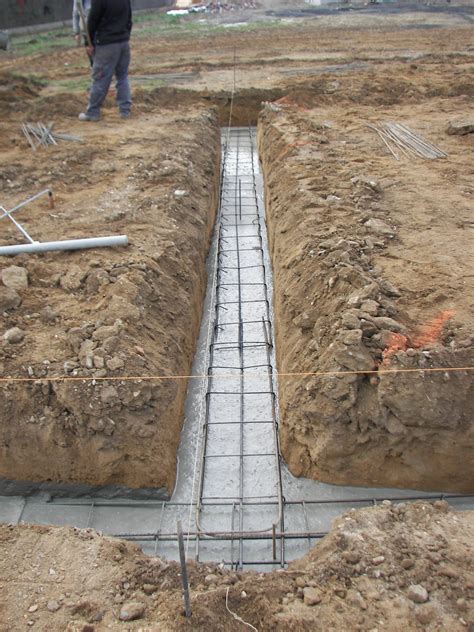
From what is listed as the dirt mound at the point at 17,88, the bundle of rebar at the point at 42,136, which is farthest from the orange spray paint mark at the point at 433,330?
the dirt mound at the point at 17,88

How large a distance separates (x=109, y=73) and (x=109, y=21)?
34.5 inches

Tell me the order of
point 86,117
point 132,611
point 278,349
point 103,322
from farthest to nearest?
1. point 86,117
2. point 278,349
3. point 103,322
4. point 132,611

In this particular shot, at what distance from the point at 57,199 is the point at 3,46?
948 centimetres

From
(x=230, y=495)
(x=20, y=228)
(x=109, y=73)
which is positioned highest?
(x=109, y=73)

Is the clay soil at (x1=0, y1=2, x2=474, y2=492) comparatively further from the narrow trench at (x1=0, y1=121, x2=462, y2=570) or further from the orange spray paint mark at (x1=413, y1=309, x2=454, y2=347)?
the narrow trench at (x1=0, y1=121, x2=462, y2=570)

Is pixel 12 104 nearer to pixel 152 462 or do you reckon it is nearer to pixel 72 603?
pixel 152 462

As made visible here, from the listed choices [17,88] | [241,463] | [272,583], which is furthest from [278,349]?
[17,88]

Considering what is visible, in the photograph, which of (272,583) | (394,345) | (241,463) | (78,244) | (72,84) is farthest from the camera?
(72,84)

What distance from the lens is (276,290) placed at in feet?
21.6

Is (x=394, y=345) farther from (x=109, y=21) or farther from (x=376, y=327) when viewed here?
(x=109, y=21)

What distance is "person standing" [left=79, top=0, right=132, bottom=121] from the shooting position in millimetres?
9375

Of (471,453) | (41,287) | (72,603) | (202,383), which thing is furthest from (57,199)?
(471,453)

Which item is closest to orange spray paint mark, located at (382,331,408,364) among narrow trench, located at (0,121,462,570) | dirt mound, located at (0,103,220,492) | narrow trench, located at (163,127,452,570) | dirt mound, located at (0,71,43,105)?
narrow trench, located at (0,121,462,570)

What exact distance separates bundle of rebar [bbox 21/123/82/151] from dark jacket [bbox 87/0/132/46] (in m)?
1.77
